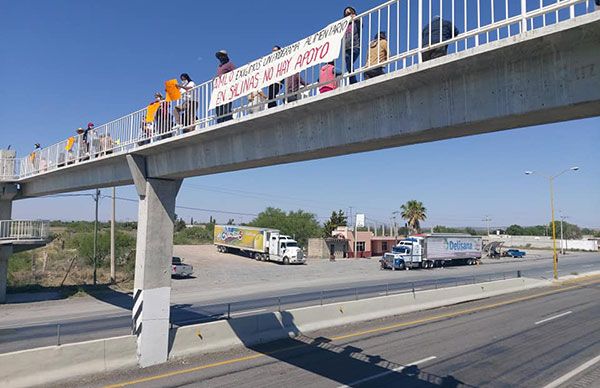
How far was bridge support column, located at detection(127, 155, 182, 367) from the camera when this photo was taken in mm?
11848

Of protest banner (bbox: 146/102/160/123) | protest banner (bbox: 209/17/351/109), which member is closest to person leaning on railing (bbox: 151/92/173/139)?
protest banner (bbox: 146/102/160/123)

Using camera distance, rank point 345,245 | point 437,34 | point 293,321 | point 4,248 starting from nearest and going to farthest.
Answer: point 437,34 < point 293,321 < point 4,248 < point 345,245

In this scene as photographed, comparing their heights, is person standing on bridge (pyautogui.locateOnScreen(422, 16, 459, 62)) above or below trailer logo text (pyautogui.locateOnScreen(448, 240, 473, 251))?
above

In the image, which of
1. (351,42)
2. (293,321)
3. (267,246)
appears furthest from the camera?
(267,246)

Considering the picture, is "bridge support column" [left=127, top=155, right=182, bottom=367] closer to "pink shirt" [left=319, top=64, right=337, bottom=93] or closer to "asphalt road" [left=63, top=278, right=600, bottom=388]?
"asphalt road" [left=63, top=278, right=600, bottom=388]

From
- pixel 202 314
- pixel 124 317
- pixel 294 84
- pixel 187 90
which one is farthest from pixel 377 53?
pixel 124 317

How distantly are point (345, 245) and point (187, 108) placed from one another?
2074 inches

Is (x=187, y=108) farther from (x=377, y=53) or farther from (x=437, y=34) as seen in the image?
(x=437, y=34)

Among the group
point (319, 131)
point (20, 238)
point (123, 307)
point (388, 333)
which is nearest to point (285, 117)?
point (319, 131)

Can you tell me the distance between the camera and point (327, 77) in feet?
27.5

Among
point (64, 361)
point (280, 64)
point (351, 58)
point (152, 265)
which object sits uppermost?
point (280, 64)

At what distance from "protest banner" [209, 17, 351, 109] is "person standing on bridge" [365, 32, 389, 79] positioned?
616 millimetres

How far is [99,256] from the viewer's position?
134 feet

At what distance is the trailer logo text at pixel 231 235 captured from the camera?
54100 millimetres
